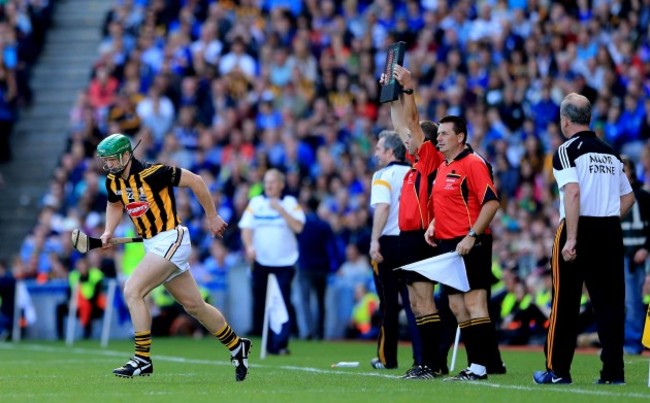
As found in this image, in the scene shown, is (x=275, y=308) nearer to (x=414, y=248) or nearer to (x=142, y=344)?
(x=414, y=248)

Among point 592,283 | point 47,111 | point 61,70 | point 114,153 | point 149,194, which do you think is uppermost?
point 61,70

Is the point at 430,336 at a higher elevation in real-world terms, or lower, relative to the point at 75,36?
lower

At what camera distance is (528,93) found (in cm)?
2261

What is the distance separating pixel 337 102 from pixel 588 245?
15.2 meters

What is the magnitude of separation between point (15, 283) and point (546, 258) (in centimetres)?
923

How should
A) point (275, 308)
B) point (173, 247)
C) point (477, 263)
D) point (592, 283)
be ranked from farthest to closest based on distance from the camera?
point (275, 308) → point (173, 247) → point (477, 263) → point (592, 283)

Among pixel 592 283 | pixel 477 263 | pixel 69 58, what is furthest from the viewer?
pixel 69 58

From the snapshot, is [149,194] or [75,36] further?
[75,36]

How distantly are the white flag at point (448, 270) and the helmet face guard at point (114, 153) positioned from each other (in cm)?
277

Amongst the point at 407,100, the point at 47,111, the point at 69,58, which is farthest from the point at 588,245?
the point at 69,58

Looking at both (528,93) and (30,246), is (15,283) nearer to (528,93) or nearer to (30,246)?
(30,246)

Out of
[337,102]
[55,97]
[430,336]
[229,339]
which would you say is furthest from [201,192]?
[55,97]

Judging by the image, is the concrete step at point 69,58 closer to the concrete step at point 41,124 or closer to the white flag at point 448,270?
the concrete step at point 41,124

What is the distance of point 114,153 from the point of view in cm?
1191
